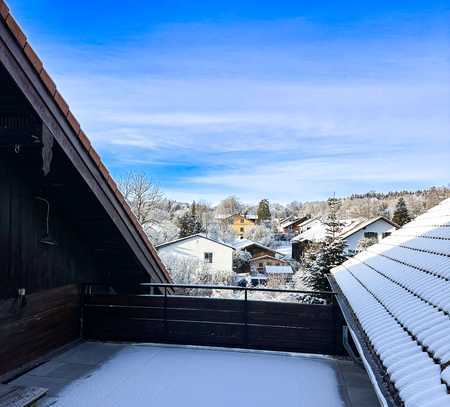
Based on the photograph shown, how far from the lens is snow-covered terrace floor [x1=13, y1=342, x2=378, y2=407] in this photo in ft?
12.2

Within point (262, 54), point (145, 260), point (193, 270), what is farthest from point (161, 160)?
point (145, 260)

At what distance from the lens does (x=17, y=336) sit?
4191mm

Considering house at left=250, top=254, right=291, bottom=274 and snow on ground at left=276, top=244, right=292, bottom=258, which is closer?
house at left=250, top=254, right=291, bottom=274

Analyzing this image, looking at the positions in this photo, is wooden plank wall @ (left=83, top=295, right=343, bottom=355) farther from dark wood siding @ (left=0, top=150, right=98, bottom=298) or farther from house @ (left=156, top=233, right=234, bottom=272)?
house @ (left=156, top=233, right=234, bottom=272)

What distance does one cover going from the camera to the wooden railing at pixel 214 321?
4.93 metres

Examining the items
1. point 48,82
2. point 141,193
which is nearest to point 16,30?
point 48,82

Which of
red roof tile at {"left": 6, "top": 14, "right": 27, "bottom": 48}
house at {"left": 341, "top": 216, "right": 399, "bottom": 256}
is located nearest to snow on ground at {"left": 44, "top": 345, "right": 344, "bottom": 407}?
red roof tile at {"left": 6, "top": 14, "right": 27, "bottom": 48}

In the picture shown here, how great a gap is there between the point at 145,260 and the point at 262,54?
5951mm

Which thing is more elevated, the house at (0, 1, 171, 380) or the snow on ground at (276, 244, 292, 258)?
the house at (0, 1, 171, 380)

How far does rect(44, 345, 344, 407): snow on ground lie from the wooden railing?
0.65 feet

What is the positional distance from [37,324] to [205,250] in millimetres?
19577

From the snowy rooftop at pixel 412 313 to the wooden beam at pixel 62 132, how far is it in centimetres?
250

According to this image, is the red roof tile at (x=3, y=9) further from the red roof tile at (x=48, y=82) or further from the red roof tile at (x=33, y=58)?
the red roof tile at (x=48, y=82)

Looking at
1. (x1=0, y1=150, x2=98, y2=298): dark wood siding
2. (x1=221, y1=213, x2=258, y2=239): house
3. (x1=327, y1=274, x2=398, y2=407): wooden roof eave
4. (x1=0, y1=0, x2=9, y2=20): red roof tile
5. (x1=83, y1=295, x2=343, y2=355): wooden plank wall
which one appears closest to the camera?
(x1=327, y1=274, x2=398, y2=407): wooden roof eave
